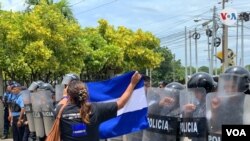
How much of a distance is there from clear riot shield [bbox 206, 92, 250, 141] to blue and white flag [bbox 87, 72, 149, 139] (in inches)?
40.9

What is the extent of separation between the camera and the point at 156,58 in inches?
1649

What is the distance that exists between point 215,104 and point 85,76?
28.5m

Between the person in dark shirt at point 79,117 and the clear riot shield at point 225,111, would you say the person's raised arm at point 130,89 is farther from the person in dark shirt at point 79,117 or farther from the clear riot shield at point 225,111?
the clear riot shield at point 225,111

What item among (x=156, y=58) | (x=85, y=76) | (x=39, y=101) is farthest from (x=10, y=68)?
(x=156, y=58)

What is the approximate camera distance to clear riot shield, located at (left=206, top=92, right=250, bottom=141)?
4.62m

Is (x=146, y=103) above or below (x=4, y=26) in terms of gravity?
below

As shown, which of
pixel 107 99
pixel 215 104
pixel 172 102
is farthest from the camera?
pixel 107 99

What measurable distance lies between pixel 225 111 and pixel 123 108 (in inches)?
56.1

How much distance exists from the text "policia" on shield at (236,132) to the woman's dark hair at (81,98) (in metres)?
1.26

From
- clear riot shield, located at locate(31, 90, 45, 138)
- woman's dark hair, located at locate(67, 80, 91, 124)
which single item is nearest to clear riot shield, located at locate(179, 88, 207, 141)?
woman's dark hair, located at locate(67, 80, 91, 124)

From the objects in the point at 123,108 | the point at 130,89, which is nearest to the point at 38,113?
the point at 123,108

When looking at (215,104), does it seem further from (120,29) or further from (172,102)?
(120,29)

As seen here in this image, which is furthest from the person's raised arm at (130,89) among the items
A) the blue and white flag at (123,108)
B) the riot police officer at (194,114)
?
the riot police officer at (194,114)

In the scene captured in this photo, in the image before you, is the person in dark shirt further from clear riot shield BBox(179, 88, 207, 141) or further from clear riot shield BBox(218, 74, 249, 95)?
clear riot shield BBox(218, 74, 249, 95)
